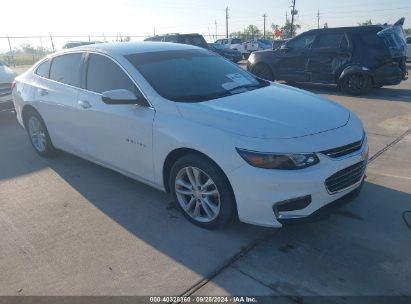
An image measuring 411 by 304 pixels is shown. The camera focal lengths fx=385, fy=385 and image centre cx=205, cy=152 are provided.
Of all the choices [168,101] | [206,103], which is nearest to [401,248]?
[206,103]

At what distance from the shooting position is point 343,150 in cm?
319

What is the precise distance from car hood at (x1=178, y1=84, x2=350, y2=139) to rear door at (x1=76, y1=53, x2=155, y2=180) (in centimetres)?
55

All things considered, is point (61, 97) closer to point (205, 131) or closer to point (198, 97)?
point (198, 97)

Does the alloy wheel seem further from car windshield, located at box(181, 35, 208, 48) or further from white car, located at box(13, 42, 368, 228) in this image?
car windshield, located at box(181, 35, 208, 48)

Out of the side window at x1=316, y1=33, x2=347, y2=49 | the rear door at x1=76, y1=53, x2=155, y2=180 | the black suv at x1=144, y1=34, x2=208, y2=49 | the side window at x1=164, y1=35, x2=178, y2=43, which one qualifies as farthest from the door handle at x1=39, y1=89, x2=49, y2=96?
the side window at x1=164, y1=35, x2=178, y2=43

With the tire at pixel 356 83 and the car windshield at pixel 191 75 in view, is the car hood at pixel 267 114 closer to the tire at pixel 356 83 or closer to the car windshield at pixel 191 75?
the car windshield at pixel 191 75

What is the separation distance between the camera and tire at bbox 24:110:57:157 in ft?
17.7

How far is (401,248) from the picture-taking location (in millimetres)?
3186

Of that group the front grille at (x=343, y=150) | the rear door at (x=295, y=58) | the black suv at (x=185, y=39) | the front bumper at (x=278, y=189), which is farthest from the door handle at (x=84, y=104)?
the black suv at (x=185, y=39)

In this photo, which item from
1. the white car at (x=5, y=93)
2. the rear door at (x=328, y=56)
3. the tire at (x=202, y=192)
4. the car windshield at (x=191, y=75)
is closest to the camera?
the tire at (x=202, y=192)

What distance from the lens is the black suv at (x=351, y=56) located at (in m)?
9.70

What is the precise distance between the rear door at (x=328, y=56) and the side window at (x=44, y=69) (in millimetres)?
7644

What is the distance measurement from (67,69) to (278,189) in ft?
10.6

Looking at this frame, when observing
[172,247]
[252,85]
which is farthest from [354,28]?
[172,247]
